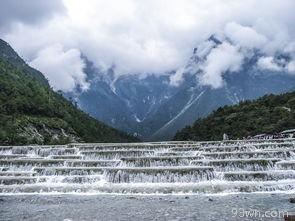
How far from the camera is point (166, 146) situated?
51.1 m

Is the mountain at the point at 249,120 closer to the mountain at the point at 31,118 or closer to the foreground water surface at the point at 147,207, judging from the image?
the mountain at the point at 31,118

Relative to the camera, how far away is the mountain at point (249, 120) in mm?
91775

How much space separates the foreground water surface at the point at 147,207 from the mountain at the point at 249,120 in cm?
6389

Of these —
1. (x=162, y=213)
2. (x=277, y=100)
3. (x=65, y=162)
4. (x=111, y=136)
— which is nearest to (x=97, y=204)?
(x=162, y=213)

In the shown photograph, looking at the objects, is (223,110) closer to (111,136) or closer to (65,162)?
(111,136)

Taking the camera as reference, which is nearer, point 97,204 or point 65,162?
point 97,204

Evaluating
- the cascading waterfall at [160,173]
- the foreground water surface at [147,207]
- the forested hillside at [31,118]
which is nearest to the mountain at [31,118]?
the forested hillside at [31,118]

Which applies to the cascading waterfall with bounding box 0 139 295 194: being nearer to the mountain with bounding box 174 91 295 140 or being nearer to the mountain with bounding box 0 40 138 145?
the mountain with bounding box 174 91 295 140

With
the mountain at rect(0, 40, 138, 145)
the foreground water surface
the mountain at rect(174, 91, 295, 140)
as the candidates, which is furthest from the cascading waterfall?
the mountain at rect(0, 40, 138, 145)

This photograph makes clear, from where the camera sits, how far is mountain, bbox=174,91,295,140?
301 ft

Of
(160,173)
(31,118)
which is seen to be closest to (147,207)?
(160,173)

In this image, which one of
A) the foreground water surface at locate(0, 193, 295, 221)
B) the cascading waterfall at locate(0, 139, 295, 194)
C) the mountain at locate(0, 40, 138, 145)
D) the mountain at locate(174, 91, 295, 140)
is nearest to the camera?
the foreground water surface at locate(0, 193, 295, 221)

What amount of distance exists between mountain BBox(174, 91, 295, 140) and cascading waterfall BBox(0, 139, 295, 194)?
47961 millimetres

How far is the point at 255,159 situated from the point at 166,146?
15649mm
